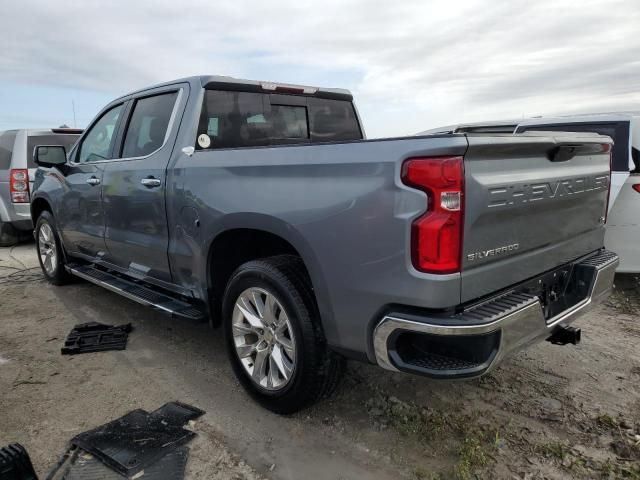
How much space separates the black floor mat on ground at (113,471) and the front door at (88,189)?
2322mm

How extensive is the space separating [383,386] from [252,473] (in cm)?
113

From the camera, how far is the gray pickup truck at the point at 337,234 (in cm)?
217

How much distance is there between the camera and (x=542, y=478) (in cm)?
241

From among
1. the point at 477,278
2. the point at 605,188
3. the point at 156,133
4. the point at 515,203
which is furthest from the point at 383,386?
the point at 156,133

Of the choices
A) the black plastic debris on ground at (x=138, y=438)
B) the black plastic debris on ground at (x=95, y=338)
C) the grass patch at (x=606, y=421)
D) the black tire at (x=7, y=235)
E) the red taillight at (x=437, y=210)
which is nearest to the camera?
the red taillight at (x=437, y=210)

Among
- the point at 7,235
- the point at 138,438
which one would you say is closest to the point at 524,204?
the point at 138,438

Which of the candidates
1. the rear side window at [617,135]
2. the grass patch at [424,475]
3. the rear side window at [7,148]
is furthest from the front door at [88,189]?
the rear side window at [617,135]

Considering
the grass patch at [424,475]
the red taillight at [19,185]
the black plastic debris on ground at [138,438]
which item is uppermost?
the red taillight at [19,185]

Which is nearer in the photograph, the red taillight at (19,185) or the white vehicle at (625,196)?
the white vehicle at (625,196)

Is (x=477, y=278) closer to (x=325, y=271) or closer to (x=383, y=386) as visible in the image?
(x=325, y=271)

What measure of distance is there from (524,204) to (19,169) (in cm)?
770

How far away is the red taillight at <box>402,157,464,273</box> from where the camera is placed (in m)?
2.11

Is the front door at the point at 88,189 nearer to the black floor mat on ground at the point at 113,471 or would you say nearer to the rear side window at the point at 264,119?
the rear side window at the point at 264,119

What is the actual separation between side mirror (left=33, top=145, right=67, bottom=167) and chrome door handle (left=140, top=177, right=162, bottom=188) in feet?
6.30
